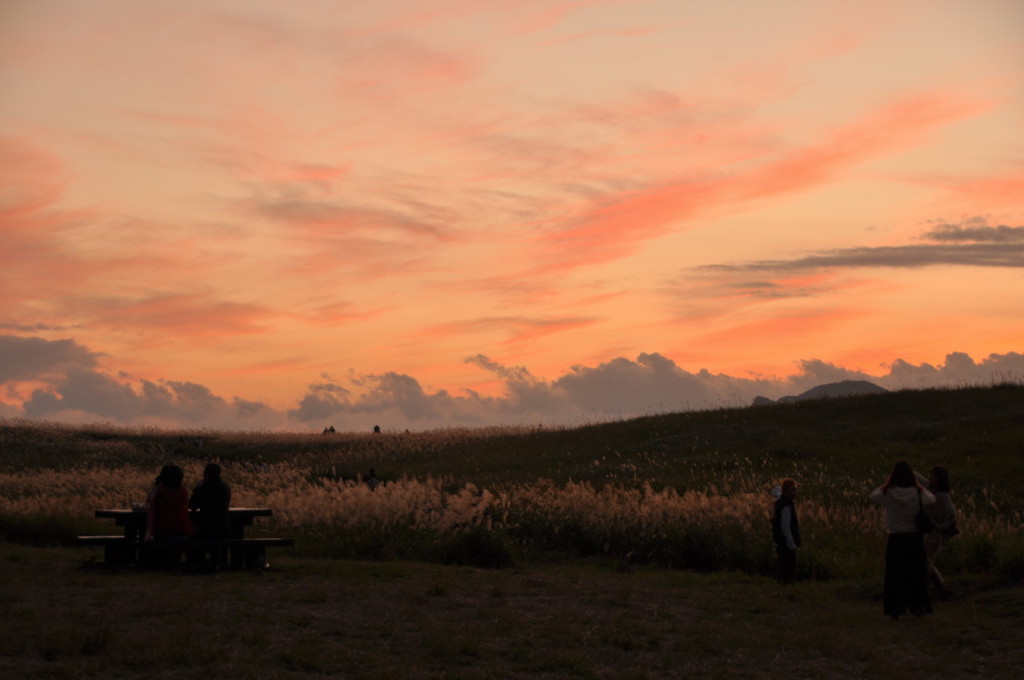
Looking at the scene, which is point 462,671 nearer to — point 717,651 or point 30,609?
point 717,651

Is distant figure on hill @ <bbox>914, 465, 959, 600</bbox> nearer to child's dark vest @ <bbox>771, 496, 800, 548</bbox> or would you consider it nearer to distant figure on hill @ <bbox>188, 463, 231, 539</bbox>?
child's dark vest @ <bbox>771, 496, 800, 548</bbox>

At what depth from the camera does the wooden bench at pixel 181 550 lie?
15.8 meters

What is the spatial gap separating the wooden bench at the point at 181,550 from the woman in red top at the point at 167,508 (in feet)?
Answer: 0.74

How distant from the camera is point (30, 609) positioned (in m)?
11.8

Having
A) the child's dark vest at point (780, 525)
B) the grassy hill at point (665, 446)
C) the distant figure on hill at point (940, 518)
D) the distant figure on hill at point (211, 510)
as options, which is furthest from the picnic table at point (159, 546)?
the grassy hill at point (665, 446)

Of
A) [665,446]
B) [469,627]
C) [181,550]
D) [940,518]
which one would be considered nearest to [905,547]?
[940,518]

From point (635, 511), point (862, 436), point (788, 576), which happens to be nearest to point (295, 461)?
point (862, 436)

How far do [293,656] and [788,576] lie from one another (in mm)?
9510

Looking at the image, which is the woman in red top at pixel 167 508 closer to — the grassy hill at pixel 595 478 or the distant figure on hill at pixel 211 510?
the distant figure on hill at pixel 211 510

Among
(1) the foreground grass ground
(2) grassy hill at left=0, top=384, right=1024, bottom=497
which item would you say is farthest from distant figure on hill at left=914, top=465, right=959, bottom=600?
(2) grassy hill at left=0, top=384, right=1024, bottom=497

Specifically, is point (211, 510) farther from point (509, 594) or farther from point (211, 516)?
point (509, 594)

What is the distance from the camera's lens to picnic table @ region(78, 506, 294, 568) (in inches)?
621

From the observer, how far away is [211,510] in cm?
1627

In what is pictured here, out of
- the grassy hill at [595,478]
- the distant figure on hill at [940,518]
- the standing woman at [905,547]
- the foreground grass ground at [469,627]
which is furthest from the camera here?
the grassy hill at [595,478]
